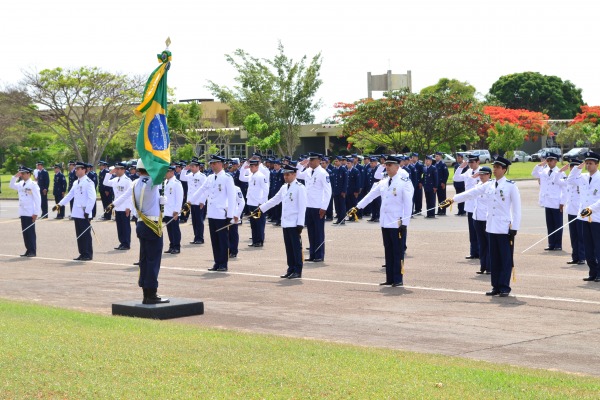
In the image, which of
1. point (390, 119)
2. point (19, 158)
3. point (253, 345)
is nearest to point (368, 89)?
point (390, 119)

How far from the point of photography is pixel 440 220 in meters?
27.6

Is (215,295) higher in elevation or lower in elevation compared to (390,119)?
lower

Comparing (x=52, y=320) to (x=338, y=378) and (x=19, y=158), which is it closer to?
(x=338, y=378)

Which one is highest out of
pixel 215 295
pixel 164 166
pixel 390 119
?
pixel 390 119

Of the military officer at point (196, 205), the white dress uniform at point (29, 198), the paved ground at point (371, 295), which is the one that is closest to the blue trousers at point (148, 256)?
the paved ground at point (371, 295)

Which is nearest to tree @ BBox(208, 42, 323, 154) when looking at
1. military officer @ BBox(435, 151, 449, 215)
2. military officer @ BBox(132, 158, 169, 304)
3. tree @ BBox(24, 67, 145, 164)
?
tree @ BBox(24, 67, 145, 164)

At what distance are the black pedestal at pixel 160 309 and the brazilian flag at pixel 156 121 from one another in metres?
1.56

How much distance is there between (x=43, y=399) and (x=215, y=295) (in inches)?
282

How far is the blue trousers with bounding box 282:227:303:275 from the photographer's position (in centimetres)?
1561

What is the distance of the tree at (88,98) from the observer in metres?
52.1

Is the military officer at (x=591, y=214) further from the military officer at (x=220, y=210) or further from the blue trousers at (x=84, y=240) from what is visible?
the blue trousers at (x=84, y=240)

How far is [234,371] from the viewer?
7625 mm

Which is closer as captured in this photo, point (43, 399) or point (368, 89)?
point (43, 399)

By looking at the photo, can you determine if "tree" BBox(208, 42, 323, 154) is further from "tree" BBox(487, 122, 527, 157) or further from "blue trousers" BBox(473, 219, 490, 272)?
"blue trousers" BBox(473, 219, 490, 272)
